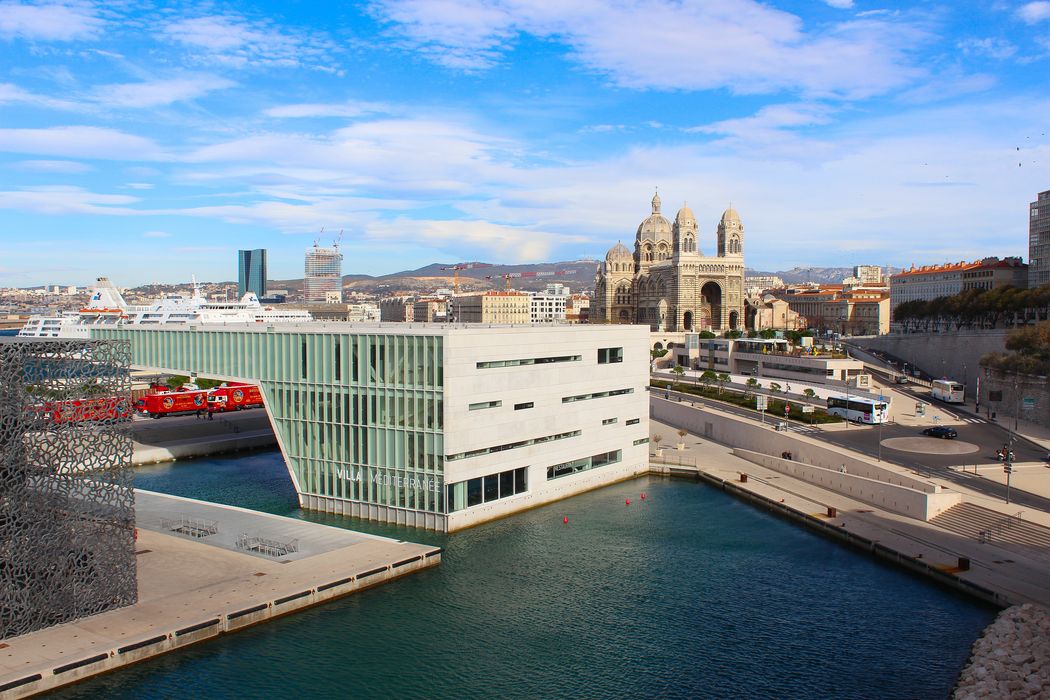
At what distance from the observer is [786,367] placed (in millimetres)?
87500

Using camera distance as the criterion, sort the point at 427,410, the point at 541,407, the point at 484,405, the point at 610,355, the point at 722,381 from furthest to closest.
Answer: the point at 722,381 → the point at 610,355 → the point at 541,407 → the point at 484,405 → the point at 427,410

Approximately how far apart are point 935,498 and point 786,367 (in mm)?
48919

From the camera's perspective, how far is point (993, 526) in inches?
1446

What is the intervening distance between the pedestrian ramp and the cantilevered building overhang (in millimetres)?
18183

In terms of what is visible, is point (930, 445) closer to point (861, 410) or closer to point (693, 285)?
point (861, 410)

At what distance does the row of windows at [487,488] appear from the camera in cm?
3919

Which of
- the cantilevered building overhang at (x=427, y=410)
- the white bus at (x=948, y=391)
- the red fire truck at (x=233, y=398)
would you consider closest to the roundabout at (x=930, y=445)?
the white bus at (x=948, y=391)

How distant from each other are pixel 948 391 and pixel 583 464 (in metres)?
37.4

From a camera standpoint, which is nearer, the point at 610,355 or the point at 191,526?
the point at 191,526

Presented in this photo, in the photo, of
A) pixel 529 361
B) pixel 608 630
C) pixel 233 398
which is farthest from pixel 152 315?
pixel 608 630

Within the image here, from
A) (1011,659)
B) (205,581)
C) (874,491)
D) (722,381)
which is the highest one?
(722,381)

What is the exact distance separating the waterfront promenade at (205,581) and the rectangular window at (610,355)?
1744cm

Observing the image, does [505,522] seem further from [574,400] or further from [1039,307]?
[1039,307]

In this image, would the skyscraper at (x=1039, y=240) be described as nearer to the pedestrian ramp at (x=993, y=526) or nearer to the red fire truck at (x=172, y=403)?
the pedestrian ramp at (x=993, y=526)
